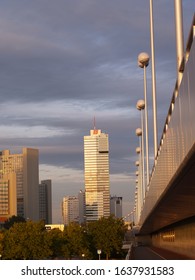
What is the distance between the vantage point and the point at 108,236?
374 feet

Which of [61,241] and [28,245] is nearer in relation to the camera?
[28,245]

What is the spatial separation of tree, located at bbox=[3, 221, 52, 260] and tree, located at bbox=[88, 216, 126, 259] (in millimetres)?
16441

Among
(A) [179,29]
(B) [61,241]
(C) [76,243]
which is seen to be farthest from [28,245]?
(A) [179,29]

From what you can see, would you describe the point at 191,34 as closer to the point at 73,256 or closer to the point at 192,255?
the point at 192,255

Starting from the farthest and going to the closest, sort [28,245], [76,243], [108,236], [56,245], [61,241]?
1. [108,236]
2. [61,241]
3. [56,245]
4. [76,243]
5. [28,245]

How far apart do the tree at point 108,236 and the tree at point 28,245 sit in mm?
16441

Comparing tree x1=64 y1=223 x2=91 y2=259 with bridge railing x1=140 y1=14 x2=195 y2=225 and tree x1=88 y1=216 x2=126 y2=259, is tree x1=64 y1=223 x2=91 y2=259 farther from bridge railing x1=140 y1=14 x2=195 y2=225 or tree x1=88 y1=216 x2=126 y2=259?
bridge railing x1=140 y1=14 x2=195 y2=225

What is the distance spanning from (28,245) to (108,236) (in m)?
20.4

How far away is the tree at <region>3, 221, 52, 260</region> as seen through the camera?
96.1m

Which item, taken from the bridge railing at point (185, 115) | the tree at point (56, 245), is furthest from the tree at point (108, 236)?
the bridge railing at point (185, 115)

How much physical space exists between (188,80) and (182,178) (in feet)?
19.6

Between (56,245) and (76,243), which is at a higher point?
(76,243)

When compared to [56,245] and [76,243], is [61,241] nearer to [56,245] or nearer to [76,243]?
[56,245]

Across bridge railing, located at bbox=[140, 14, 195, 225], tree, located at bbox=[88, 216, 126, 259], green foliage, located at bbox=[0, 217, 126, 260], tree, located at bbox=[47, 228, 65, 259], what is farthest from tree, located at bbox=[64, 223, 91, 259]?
bridge railing, located at bbox=[140, 14, 195, 225]
